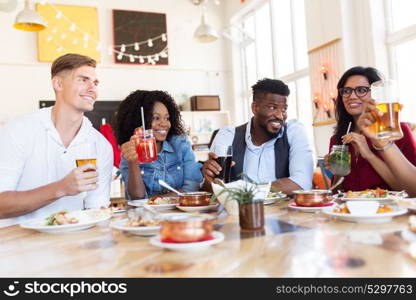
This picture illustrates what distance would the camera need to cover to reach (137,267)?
34.5 inches

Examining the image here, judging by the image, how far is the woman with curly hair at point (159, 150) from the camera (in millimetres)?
2493

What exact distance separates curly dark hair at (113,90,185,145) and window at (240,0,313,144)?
387cm

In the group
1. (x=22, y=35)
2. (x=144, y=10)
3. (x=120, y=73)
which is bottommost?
(x=120, y=73)

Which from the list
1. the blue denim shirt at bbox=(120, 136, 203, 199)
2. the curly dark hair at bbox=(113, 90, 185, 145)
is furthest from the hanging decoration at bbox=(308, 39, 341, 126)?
the blue denim shirt at bbox=(120, 136, 203, 199)

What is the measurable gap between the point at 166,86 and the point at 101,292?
7.38 m

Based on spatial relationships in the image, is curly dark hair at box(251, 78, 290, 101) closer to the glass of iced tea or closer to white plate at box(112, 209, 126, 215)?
the glass of iced tea

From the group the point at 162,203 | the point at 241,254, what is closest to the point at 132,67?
the point at 162,203

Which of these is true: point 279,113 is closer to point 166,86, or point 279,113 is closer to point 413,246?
point 413,246

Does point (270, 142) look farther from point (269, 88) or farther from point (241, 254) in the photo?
point (241, 254)

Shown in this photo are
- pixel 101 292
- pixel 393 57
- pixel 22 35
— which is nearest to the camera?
pixel 101 292

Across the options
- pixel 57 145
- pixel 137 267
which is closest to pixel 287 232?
pixel 137 267

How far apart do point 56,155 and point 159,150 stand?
803mm

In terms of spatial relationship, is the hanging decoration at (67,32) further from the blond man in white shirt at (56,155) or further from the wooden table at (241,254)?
the wooden table at (241,254)

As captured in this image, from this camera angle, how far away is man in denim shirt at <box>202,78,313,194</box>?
2484mm
